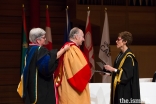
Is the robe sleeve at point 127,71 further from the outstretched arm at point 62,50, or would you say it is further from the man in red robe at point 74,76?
the outstretched arm at point 62,50

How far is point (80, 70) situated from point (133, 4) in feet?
15.8

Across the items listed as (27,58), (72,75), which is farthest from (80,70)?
(27,58)

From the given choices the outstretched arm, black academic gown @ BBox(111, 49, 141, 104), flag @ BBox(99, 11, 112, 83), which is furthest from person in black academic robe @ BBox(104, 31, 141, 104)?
flag @ BBox(99, 11, 112, 83)

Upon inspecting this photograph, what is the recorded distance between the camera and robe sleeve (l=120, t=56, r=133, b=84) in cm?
Result: 366

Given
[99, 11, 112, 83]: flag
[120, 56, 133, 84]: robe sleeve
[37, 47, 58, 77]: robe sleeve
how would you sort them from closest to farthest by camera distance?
[37, 47, 58, 77]: robe sleeve → [120, 56, 133, 84]: robe sleeve → [99, 11, 112, 83]: flag

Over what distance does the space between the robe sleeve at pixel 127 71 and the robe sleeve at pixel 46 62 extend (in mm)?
877

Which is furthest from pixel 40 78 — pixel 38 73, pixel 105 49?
pixel 105 49

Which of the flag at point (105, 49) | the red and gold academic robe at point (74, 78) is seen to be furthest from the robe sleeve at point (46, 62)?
the flag at point (105, 49)

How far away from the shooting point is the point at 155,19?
7.95 metres

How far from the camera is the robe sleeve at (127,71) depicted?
3664mm

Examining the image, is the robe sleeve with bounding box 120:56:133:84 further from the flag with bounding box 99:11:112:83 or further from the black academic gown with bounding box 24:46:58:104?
the flag with bounding box 99:11:112:83

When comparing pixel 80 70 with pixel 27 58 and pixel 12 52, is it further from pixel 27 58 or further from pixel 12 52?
pixel 12 52

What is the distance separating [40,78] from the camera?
3361 millimetres

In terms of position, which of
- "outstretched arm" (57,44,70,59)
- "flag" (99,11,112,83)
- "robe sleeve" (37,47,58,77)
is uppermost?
"outstretched arm" (57,44,70,59)
